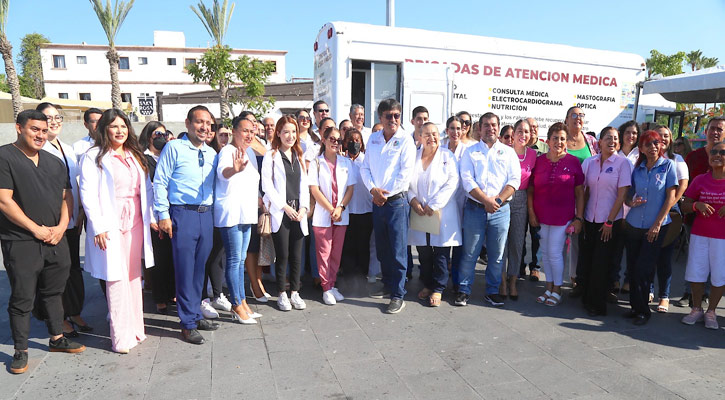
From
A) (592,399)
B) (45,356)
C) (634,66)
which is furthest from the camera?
(634,66)

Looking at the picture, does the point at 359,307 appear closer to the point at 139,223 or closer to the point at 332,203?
the point at 332,203

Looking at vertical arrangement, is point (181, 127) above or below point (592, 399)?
above

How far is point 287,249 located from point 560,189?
2846mm

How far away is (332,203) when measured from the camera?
467cm

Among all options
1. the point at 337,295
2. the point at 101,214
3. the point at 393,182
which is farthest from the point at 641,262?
the point at 101,214

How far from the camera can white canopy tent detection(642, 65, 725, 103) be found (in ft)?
22.3

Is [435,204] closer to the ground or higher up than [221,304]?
higher up

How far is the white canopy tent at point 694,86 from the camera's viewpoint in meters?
6.80

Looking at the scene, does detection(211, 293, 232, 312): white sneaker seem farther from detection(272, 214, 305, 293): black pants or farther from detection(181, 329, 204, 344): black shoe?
detection(181, 329, 204, 344): black shoe

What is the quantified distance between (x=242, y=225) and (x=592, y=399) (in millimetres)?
3035

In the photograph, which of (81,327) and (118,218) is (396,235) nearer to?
(118,218)

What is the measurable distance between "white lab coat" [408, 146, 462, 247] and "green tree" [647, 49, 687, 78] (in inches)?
1206

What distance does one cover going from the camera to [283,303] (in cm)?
444

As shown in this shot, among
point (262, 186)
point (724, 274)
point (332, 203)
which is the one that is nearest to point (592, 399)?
point (724, 274)
